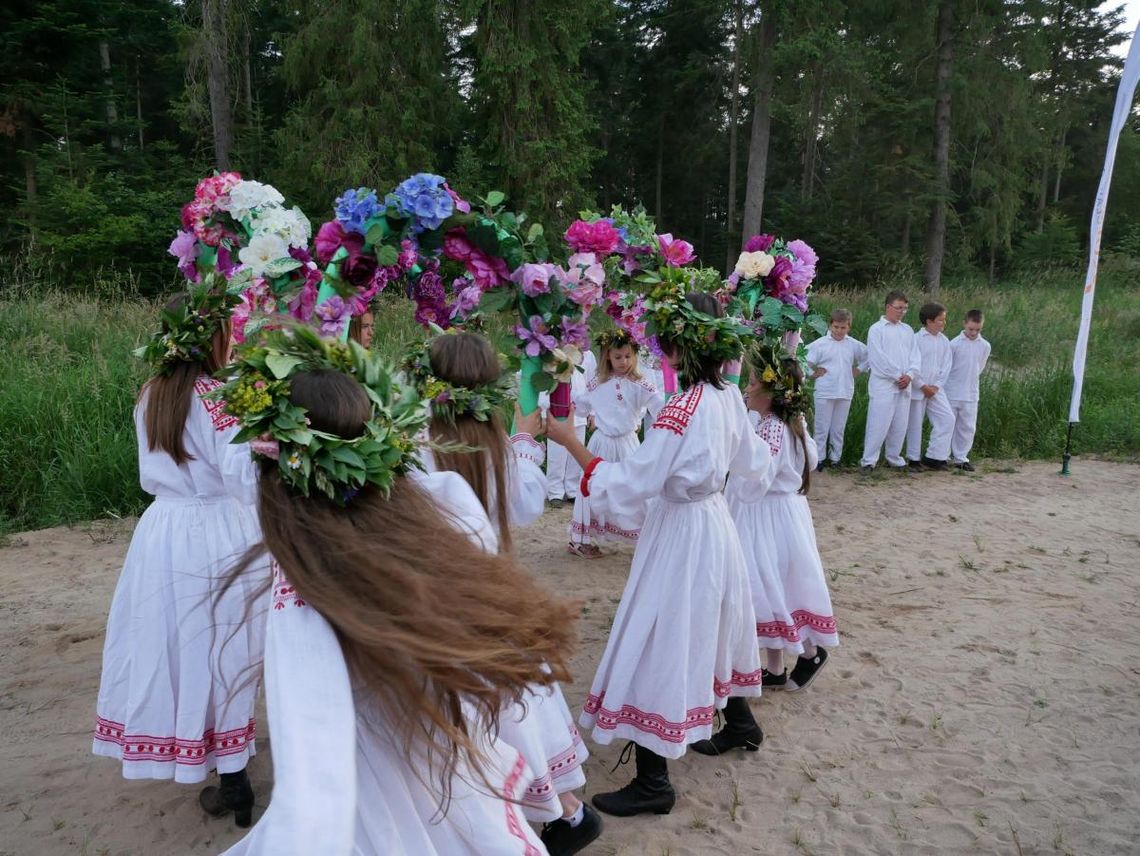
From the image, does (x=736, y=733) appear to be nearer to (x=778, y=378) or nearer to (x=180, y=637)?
(x=778, y=378)

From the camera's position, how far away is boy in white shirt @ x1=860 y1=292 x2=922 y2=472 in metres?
10.3

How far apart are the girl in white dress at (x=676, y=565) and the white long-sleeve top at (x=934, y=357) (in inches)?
314

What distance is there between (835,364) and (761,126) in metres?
11.7

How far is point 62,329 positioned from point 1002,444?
12304 mm

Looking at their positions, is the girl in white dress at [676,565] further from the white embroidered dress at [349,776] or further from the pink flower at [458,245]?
the white embroidered dress at [349,776]

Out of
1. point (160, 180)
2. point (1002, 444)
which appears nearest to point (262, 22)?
point (160, 180)

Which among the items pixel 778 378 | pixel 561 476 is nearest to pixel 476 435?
pixel 778 378

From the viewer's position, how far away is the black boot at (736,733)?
13.2 ft

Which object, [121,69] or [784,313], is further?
[121,69]

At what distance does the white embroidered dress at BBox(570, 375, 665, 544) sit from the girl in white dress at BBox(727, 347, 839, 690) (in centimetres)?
248

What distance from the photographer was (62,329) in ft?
32.3

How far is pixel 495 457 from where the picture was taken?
3.21 m

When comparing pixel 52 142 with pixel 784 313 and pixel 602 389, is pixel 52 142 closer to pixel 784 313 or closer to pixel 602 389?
pixel 602 389

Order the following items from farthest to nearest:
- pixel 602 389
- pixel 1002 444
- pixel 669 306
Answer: pixel 1002 444
pixel 602 389
pixel 669 306
